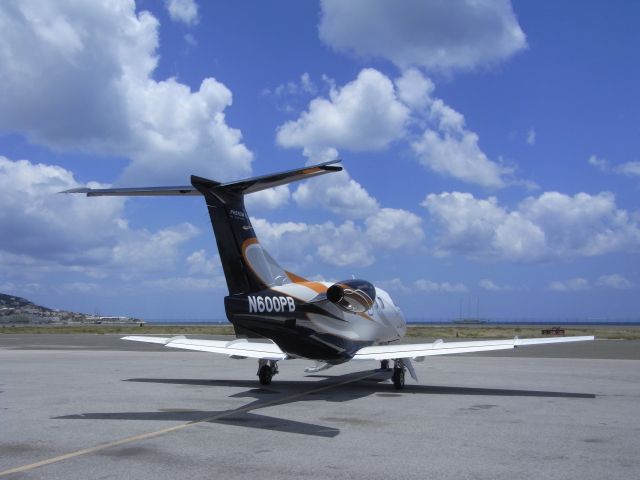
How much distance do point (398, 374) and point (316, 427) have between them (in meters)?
6.58

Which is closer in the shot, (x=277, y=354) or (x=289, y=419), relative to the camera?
(x=289, y=419)

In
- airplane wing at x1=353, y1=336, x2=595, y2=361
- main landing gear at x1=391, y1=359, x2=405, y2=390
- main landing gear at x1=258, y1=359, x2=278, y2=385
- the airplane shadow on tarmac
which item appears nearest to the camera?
the airplane shadow on tarmac

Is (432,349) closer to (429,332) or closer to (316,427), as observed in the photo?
(316,427)

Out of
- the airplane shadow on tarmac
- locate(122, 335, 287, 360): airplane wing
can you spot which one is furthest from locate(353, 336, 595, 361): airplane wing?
locate(122, 335, 287, 360): airplane wing

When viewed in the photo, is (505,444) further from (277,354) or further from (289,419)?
(277,354)

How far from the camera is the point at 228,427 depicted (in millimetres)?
11312

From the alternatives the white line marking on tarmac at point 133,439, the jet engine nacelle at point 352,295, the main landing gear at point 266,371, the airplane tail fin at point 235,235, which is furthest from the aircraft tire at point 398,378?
the airplane tail fin at point 235,235

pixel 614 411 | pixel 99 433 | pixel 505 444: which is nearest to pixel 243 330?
pixel 99 433

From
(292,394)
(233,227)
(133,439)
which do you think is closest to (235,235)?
(233,227)

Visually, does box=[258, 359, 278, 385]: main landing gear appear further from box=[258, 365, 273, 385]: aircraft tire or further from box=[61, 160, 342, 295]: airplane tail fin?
box=[61, 160, 342, 295]: airplane tail fin

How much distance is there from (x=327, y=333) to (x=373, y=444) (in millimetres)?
6663

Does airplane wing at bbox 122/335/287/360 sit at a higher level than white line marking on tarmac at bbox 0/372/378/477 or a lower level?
higher

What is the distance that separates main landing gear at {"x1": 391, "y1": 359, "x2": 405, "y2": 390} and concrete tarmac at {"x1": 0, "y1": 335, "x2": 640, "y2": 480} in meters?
0.49

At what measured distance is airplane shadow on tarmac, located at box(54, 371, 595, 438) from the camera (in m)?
11.8
